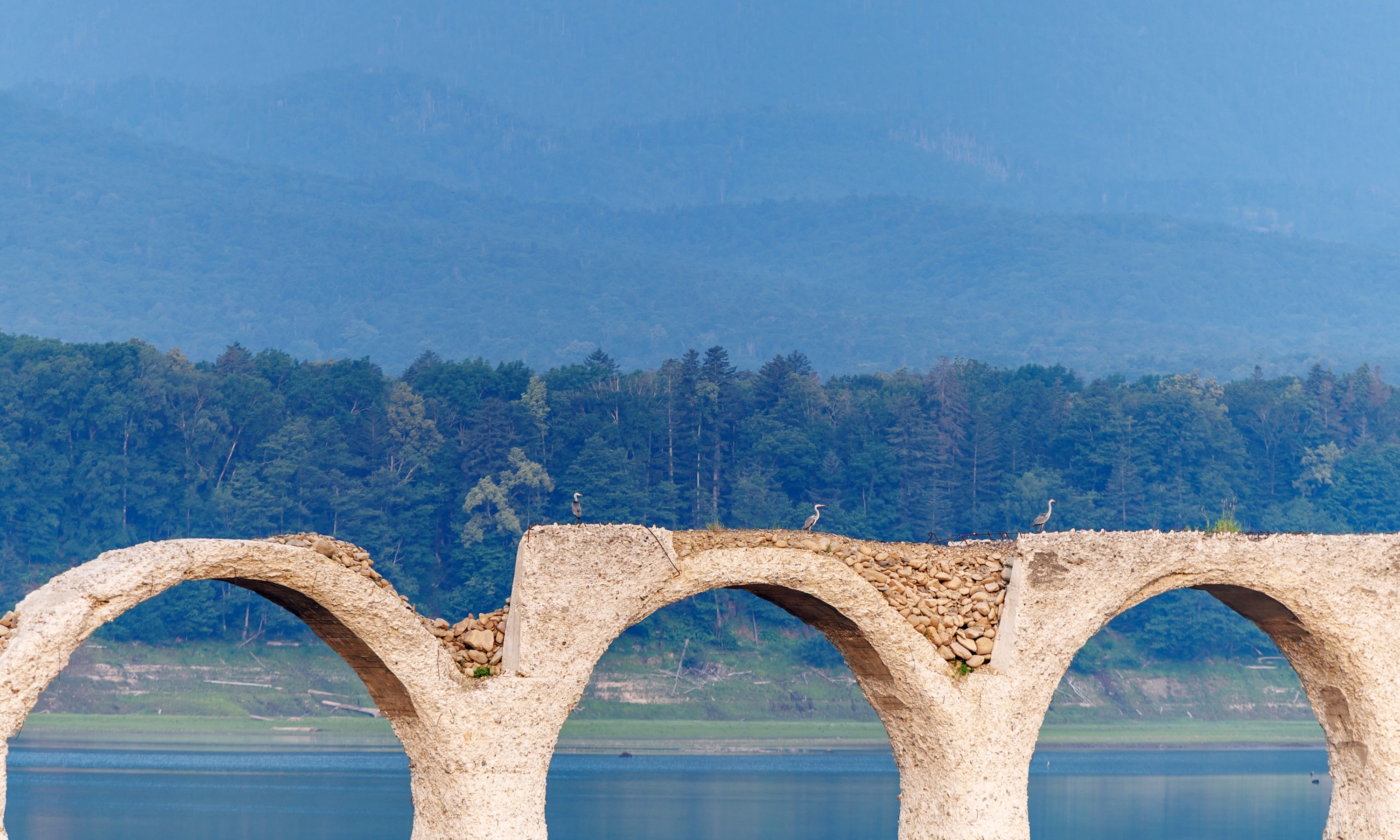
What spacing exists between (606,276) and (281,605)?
151 meters

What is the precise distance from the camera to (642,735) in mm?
50875

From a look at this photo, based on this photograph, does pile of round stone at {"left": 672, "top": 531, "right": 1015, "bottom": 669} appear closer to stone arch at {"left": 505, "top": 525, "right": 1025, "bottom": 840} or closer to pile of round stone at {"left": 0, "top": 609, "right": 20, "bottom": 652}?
stone arch at {"left": 505, "top": 525, "right": 1025, "bottom": 840}

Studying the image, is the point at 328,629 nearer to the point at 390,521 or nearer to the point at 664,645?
the point at 664,645

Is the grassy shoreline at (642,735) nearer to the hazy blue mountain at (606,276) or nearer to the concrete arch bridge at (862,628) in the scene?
the concrete arch bridge at (862,628)

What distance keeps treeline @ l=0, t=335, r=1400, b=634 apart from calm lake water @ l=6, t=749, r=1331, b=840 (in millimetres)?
11440

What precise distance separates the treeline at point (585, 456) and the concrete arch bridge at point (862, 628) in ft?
119

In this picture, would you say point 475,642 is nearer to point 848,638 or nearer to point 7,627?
point 848,638

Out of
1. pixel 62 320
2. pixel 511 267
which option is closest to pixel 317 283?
pixel 511 267

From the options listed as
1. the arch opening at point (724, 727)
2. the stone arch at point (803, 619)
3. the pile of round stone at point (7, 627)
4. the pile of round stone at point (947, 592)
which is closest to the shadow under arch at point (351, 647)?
the stone arch at point (803, 619)

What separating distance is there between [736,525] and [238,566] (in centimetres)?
4587

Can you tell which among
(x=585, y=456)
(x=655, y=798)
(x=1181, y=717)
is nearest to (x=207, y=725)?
(x=585, y=456)

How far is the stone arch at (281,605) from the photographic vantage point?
1327 centimetres

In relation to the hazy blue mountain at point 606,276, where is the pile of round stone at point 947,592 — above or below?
below

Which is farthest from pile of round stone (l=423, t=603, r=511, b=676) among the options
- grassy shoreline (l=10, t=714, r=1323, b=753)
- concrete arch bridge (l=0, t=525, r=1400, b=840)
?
grassy shoreline (l=10, t=714, r=1323, b=753)
